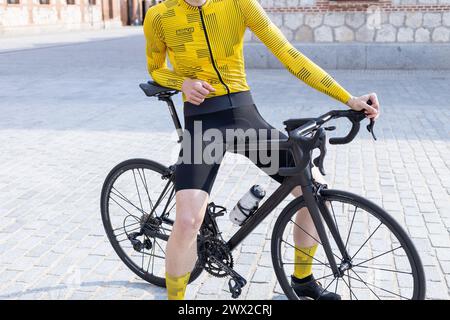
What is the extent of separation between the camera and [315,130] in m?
2.64

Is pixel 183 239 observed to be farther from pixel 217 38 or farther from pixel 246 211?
pixel 217 38

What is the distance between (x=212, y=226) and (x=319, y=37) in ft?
38.6

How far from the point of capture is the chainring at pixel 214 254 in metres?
2.99

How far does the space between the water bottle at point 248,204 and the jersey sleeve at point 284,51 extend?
23.2 inches

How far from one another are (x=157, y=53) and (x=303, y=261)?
53.0 inches

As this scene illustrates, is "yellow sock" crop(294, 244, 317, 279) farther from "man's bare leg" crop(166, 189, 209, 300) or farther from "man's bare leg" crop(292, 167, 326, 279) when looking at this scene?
"man's bare leg" crop(166, 189, 209, 300)

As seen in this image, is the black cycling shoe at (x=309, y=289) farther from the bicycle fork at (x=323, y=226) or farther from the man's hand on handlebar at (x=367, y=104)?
the man's hand on handlebar at (x=367, y=104)

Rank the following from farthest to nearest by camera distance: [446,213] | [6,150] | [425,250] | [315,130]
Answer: [6,150]
[446,213]
[425,250]
[315,130]

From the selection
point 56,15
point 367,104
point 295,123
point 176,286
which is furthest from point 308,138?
point 56,15

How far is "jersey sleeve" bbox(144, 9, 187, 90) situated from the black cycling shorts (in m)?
0.17

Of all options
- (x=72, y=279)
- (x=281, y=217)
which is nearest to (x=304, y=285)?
(x=281, y=217)

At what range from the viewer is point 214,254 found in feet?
9.95

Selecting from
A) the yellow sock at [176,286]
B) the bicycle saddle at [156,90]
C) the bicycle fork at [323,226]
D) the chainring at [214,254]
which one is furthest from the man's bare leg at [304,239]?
the bicycle saddle at [156,90]
